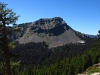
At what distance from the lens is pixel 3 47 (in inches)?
778

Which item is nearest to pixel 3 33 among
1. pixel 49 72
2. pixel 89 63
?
pixel 89 63

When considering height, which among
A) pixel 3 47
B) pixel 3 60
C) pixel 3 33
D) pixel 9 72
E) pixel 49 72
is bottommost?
pixel 49 72

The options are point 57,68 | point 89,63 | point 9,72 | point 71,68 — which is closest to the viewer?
point 9,72

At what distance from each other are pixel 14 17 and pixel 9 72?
6362 mm

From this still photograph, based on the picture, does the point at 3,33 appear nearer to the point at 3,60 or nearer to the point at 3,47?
the point at 3,47

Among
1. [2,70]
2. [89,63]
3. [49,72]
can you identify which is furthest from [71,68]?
[2,70]

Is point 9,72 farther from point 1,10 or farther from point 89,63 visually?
point 89,63

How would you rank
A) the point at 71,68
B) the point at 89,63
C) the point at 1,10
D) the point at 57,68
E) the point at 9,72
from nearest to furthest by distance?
the point at 1,10 < the point at 9,72 < the point at 71,68 < the point at 89,63 < the point at 57,68

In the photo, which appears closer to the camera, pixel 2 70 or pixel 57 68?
pixel 2 70

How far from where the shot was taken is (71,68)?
98.0 metres

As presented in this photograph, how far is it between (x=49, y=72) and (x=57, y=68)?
7.52m

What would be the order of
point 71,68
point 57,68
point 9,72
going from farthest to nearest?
point 57,68
point 71,68
point 9,72

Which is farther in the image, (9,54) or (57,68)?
(57,68)

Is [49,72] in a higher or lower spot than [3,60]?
lower
